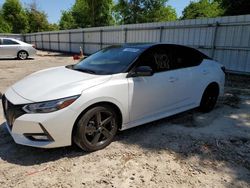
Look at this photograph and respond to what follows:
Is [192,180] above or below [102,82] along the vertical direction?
below

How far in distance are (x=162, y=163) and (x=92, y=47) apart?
1849 cm

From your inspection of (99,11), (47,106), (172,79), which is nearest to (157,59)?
(172,79)

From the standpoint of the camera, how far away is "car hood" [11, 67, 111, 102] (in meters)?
3.10

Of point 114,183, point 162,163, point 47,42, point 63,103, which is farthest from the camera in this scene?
point 47,42

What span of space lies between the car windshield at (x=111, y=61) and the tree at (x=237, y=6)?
572 inches

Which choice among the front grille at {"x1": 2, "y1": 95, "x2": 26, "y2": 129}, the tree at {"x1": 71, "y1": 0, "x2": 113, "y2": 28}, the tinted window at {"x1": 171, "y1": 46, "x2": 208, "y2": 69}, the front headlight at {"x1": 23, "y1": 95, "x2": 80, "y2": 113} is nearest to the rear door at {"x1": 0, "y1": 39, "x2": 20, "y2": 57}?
the front grille at {"x1": 2, "y1": 95, "x2": 26, "y2": 129}

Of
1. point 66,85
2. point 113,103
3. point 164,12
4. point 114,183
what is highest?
point 164,12

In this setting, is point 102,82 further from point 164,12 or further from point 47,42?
point 164,12

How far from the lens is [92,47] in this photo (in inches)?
817

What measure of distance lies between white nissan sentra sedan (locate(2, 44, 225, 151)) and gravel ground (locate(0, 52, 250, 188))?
263 mm

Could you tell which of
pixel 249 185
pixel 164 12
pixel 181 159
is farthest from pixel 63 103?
pixel 164 12

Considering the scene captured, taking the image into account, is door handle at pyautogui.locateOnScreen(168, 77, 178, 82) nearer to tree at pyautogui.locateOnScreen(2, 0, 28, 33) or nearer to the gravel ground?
the gravel ground

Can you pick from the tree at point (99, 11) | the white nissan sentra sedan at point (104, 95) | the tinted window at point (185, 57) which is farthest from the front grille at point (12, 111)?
the tree at point (99, 11)

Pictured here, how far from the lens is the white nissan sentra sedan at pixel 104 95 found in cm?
301
